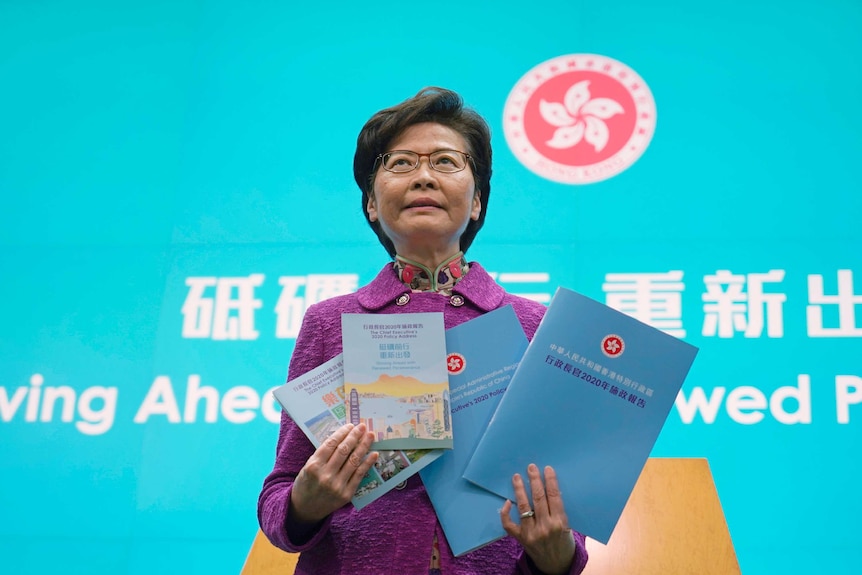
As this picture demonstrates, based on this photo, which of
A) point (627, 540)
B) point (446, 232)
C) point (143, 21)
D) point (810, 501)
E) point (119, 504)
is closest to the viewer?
point (446, 232)

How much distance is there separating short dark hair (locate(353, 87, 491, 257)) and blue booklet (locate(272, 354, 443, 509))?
40cm

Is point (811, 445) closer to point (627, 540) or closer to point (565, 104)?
point (627, 540)

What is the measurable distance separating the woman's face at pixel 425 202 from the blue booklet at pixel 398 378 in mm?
217

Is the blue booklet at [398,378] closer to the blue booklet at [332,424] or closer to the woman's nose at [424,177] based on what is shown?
the blue booklet at [332,424]

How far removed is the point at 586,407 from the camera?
1.06m

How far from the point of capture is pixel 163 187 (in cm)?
272

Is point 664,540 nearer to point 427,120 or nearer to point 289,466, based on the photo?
point 289,466

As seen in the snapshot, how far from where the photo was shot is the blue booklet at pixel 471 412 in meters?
1.04

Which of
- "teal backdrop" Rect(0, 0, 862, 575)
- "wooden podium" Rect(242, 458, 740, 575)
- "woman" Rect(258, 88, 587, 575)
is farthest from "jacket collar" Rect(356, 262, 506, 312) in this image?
"teal backdrop" Rect(0, 0, 862, 575)

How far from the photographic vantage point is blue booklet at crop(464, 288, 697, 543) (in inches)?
40.6

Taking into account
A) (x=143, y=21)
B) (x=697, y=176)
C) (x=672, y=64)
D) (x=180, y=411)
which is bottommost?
(x=180, y=411)

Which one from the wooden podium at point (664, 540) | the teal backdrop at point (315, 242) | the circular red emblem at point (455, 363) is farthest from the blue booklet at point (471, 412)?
the teal backdrop at point (315, 242)

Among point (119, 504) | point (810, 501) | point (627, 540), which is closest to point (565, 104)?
point (810, 501)

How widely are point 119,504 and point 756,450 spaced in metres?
1.78
